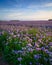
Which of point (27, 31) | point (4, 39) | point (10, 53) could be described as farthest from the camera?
point (27, 31)

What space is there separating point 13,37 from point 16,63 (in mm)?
1163

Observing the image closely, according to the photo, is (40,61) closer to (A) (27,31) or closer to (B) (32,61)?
(B) (32,61)

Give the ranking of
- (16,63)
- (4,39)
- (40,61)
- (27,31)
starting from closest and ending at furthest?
(40,61) → (16,63) → (4,39) → (27,31)

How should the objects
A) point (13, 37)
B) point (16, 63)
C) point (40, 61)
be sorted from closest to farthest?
point (40, 61) → point (16, 63) → point (13, 37)

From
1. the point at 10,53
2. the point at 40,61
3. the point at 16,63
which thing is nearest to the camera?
the point at 40,61

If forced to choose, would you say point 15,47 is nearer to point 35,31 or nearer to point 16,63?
point 16,63

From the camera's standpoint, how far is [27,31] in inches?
208

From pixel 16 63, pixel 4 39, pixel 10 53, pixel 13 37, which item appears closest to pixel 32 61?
pixel 16 63

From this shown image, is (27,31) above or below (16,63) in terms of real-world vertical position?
above

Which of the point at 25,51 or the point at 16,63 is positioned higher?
the point at 25,51

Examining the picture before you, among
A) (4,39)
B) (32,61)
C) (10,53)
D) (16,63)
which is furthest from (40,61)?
(4,39)

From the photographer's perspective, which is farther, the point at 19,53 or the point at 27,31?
the point at 27,31

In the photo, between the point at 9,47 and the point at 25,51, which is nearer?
the point at 25,51

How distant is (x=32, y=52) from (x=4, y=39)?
5.65ft
